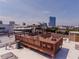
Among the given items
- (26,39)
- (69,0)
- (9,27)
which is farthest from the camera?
(9,27)

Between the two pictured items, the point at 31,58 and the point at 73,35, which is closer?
the point at 31,58

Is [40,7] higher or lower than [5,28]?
higher

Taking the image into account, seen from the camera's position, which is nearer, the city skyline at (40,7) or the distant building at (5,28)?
the city skyline at (40,7)

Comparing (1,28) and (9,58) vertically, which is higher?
(1,28)

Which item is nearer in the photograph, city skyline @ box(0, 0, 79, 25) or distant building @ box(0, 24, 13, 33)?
city skyline @ box(0, 0, 79, 25)

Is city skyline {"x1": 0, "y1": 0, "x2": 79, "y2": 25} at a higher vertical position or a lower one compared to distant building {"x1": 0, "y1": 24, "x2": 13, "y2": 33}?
higher

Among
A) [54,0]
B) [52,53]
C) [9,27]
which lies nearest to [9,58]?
[52,53]

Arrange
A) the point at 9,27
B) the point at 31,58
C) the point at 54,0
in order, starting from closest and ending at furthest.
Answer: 1. the point at 31,58
2. the point at 54,0
3. the point at 9,27

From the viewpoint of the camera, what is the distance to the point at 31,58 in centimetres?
483

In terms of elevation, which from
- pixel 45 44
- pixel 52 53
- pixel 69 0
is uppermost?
pixel 69 0

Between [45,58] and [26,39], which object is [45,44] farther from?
[26,39]

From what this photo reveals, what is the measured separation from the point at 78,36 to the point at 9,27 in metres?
17.3

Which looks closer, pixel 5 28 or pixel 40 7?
pixel 40 7

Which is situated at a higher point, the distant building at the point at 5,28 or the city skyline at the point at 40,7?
the city skyline at the point at 40,7
